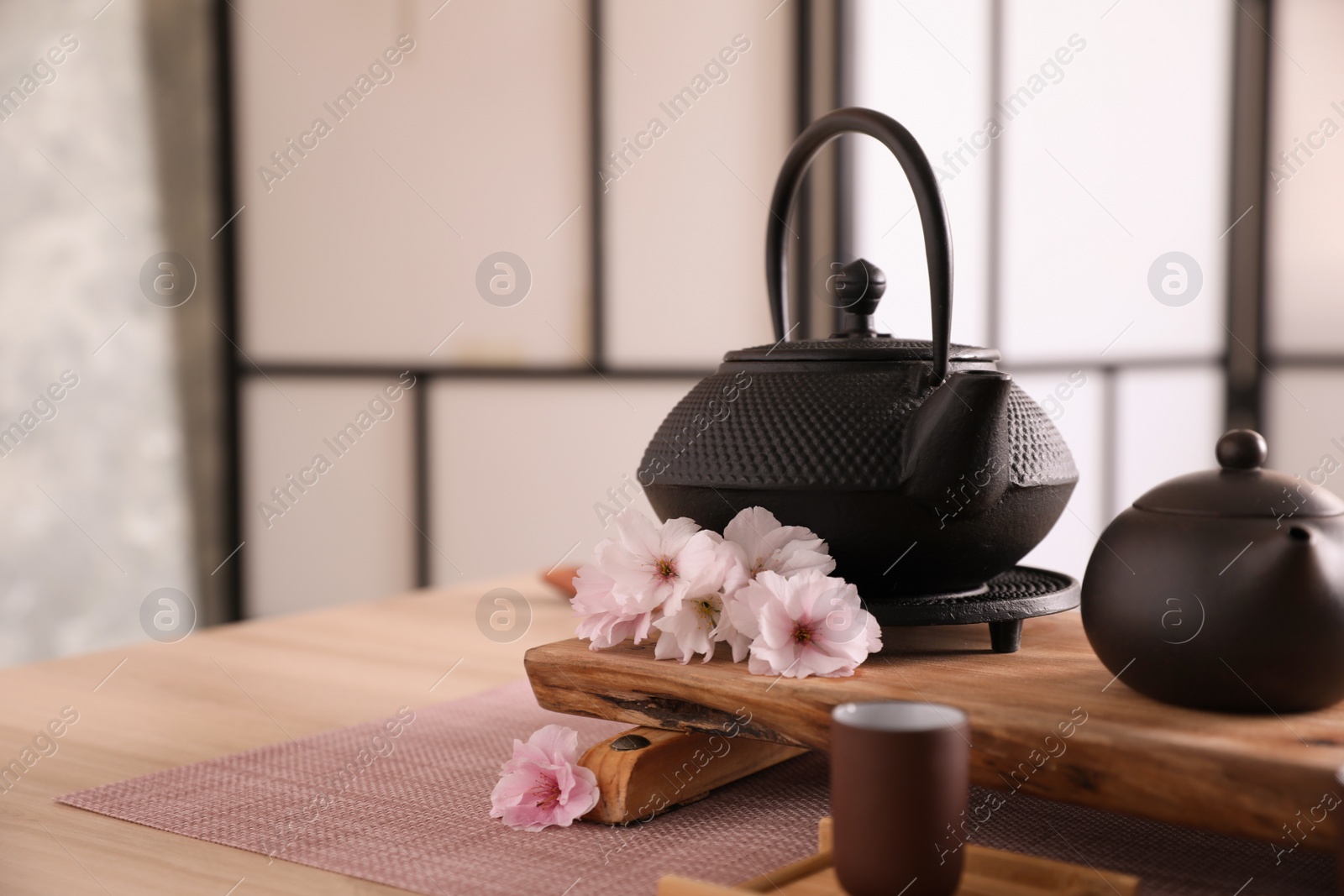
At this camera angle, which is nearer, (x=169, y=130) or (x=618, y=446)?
(x=618, y=446)

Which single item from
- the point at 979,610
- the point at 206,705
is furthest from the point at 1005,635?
the point at 206,705

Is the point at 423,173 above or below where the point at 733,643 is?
above

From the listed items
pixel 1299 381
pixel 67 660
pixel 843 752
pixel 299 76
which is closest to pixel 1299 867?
pixel 843 752

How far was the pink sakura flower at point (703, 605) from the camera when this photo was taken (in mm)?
868

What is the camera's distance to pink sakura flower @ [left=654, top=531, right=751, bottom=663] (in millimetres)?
868

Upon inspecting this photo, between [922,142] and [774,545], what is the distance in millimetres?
1941

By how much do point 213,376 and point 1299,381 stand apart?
2820mm

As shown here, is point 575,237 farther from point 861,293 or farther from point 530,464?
point 861,293

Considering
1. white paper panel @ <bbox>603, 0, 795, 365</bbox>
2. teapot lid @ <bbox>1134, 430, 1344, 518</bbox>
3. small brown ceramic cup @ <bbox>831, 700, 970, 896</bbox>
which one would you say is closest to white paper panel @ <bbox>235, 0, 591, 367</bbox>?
white paper panel @ <bbox>603, 0, 795, 365</bbox>

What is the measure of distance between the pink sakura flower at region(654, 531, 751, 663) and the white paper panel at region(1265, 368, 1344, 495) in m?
2.30

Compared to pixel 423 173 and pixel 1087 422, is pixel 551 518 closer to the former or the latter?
pixel 423 173

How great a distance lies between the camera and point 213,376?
133 inches

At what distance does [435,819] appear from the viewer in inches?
34.1

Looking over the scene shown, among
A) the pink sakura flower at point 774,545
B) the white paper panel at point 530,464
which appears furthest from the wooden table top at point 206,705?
the white paper panel at point 530,464
